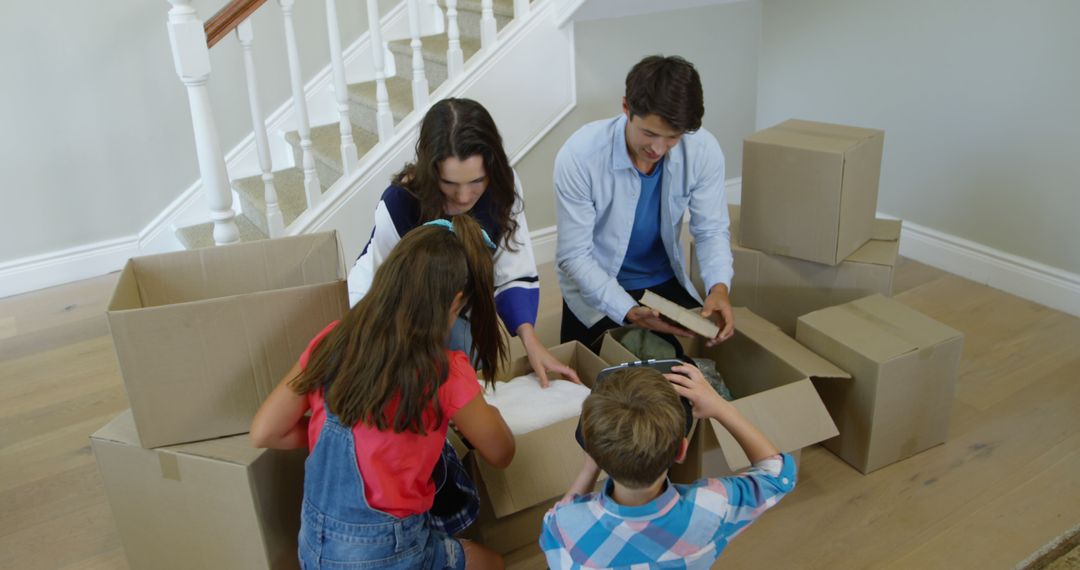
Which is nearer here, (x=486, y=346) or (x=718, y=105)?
(x=486, y=346)

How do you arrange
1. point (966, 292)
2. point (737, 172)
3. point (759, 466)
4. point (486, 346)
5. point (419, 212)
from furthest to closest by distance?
point (737, 172) < point (966, 292) < point (419, 212) < point (486, 346) < point (759, 466)

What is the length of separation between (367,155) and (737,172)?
1.68 m

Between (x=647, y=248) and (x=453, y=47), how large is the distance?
3.39 feet

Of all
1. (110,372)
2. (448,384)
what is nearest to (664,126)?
(448,384)

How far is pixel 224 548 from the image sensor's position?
156cm

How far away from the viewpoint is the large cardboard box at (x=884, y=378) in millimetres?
1877

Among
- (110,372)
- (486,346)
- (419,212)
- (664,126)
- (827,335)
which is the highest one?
(664,126)

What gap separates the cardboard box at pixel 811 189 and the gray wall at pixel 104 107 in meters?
1.97

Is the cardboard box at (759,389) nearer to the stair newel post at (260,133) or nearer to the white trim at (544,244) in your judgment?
the white trim at (544,244)

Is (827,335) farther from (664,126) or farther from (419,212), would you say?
(419,212)

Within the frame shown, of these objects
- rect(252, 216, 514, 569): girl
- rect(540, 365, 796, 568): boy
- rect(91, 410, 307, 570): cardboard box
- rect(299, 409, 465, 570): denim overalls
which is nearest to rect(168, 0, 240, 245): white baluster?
rect(91, 410, 307, 570): cardboard box

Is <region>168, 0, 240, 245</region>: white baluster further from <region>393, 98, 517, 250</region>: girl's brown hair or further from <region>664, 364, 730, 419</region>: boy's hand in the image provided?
<region>664, 364, 730, 419</region>: boy's hand

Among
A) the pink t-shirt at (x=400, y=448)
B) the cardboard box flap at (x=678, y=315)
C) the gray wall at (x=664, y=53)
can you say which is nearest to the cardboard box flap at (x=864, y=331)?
the cardboard box flap at (x=678, y=315)

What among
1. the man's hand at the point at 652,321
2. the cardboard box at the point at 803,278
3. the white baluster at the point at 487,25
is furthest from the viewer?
the white baluster at the point at 487,25
